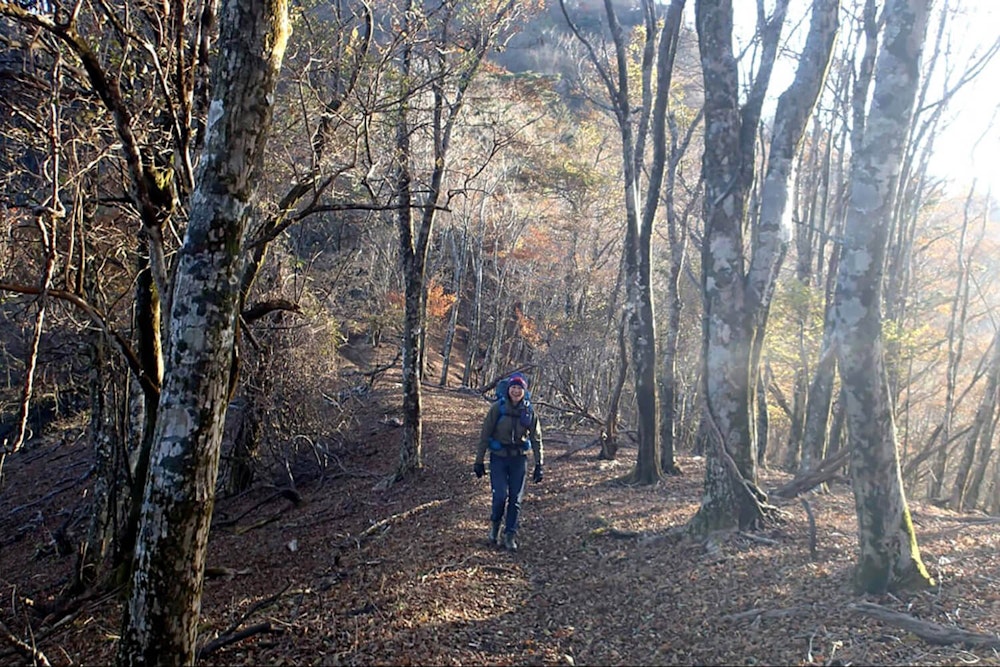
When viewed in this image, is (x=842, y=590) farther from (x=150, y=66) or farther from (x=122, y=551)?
(x=150, y=66)

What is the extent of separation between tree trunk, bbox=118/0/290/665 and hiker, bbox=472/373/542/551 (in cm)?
389

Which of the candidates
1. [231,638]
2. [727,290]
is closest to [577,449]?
[727,290]

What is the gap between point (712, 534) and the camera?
7.68m

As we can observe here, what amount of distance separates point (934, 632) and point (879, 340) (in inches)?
87.5

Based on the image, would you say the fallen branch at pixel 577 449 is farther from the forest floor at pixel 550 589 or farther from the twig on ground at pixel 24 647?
the twig on ground at pixel 24 647

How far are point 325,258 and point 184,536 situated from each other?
66.2ft

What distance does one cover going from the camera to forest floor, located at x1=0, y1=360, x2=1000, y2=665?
5.43m

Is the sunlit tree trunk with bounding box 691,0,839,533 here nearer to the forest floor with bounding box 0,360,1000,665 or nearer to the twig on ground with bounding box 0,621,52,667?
the forest floor with bounding box 0,360,1000,665

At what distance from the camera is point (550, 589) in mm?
7086

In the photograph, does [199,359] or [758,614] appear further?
[758,614]

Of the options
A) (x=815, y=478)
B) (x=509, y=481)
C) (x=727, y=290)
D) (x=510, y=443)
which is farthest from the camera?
(x=815, y=478)

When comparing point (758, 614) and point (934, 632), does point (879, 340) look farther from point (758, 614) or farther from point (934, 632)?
point (758, 614)

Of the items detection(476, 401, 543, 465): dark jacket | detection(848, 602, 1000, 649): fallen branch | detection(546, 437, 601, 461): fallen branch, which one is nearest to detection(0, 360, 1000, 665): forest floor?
detection(848, 602, 1000, 649): fallen branch

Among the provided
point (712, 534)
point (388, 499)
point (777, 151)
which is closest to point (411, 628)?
point (712, 534)
